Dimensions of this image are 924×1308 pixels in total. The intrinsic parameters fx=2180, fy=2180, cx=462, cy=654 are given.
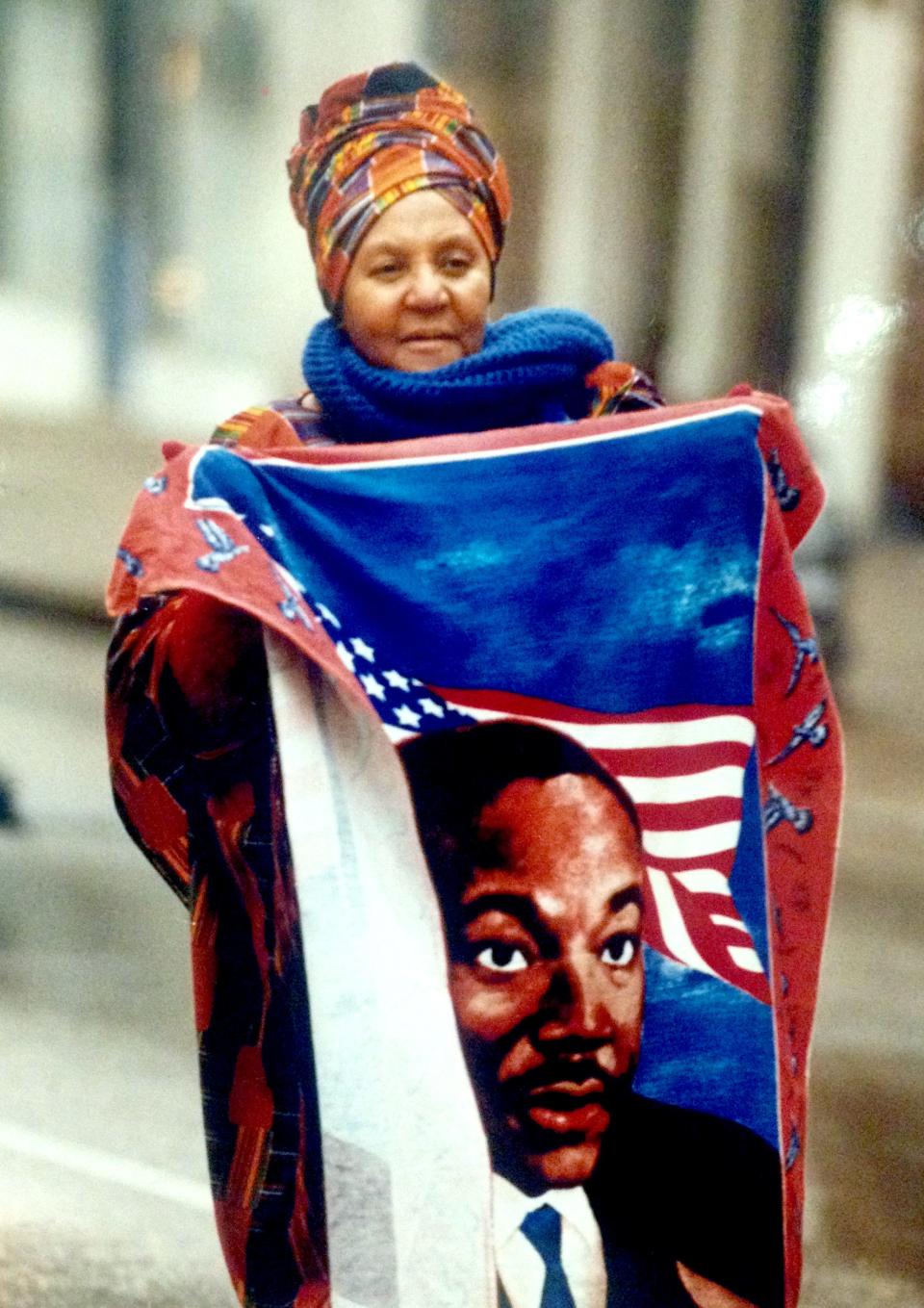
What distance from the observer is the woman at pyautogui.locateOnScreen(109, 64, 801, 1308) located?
2219mm

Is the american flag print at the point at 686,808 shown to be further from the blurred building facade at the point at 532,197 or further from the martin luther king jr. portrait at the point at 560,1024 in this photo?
the blurred building facade at the point at 532,197

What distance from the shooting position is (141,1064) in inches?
194

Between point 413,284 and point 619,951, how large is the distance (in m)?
0.75

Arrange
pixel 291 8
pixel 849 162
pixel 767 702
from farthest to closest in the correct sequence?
pixel 291 8, pixel 849 162, pixel 767 702

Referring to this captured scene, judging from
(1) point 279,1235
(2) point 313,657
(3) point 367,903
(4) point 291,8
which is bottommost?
(1) point 279,1235

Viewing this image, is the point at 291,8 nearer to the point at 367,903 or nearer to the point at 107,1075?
the point at 107,1075

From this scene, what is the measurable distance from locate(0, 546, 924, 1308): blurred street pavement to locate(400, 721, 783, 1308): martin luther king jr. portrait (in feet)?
5.63

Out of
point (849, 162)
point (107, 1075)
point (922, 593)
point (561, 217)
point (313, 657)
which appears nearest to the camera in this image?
point (313, 657)

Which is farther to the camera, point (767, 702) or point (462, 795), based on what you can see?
point (767, 702)

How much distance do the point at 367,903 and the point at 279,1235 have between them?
0.41 m

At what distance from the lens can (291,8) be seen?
11.3 metres

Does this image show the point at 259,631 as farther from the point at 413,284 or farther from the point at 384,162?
the point at 384,162

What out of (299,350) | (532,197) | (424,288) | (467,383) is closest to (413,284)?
(424,288)

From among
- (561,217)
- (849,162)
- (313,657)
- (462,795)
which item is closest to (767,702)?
(462,795)
